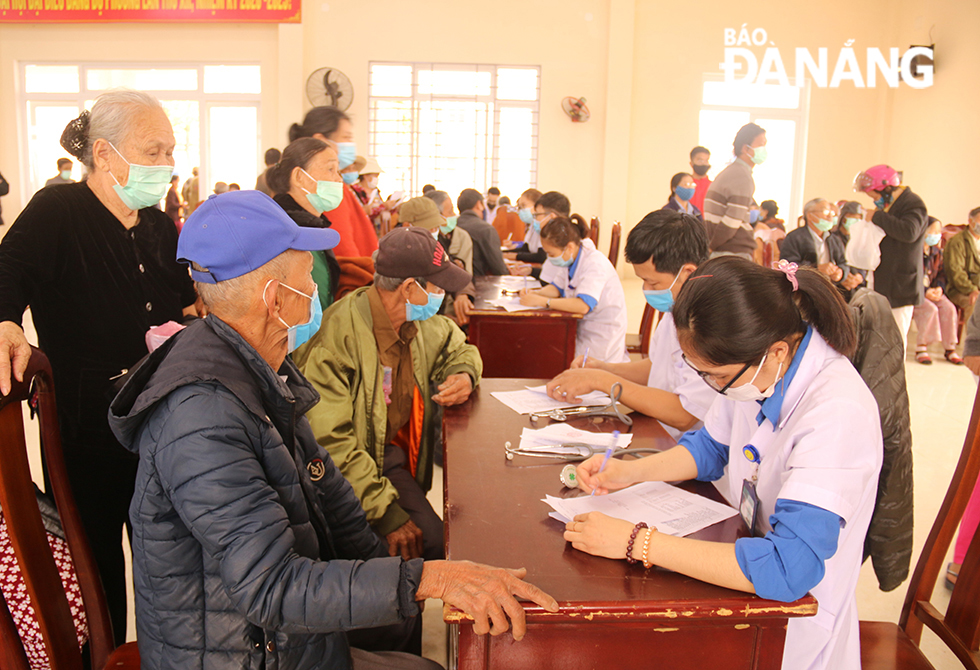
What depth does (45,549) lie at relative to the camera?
1.16 m

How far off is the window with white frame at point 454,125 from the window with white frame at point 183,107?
1.96m

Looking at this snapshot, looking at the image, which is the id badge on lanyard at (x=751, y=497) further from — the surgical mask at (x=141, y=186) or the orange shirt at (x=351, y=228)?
the orange shirt at (x=351, y=228)

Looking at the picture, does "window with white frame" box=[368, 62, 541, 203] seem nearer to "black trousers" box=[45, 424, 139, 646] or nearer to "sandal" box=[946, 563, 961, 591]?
"sandal" box=[946, 563, 961, 591]

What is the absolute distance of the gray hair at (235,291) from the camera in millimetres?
1144

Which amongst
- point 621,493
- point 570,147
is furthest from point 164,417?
point 570,147

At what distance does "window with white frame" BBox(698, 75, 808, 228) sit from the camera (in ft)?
34.5

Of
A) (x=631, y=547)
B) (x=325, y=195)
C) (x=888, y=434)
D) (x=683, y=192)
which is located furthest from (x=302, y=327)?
(x=683, y=192)

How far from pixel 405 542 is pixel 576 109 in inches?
367

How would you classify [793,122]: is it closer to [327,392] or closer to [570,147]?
[570,147]

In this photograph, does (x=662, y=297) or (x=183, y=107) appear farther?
(x=183, y=107)

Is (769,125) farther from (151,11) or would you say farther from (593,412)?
(593,412)

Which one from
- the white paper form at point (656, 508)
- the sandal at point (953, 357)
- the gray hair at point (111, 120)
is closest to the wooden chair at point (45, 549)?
the gray hair at point (111, 120)

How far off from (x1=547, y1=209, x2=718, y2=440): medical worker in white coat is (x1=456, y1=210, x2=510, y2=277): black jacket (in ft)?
10.9

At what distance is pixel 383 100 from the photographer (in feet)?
34.0
